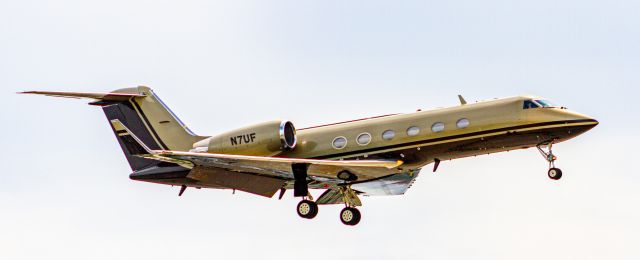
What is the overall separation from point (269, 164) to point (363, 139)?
2.61 m

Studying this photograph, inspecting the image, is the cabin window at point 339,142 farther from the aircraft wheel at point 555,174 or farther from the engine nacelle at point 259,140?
the aircraft wheel at point 555,174

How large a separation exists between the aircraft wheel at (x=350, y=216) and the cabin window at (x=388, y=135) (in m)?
2.48

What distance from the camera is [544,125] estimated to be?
89.4ft

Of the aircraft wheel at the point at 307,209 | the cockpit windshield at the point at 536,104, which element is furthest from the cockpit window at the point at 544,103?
the aircraft wheel at the point at 307,209

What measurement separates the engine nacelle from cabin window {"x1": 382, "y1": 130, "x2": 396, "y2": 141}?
2.60m

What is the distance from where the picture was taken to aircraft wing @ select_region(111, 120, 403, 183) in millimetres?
27203

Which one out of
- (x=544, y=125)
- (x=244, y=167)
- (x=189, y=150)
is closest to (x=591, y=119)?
(x=544, y=125)

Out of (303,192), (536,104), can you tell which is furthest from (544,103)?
(303,192)

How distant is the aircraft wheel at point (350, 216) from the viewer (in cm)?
2911

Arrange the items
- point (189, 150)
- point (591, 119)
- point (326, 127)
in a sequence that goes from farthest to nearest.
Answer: point (189, 150), point (326, 127), point (591, 119)

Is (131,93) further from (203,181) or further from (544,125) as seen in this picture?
(544,125)

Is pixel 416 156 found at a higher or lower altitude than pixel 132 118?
lower

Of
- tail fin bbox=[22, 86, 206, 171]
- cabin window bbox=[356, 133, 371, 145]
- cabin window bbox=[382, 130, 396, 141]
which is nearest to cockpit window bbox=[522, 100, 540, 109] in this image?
cabin window bbox=[382, 130, 396, 141]

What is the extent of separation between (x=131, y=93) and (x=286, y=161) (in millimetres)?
7123
